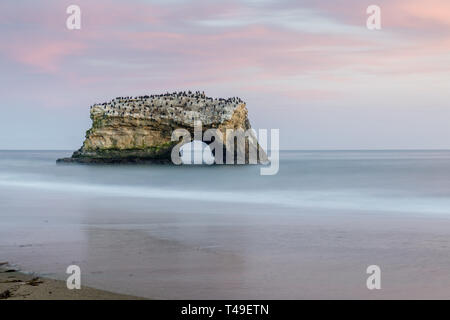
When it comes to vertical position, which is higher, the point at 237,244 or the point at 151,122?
the point at 151,122

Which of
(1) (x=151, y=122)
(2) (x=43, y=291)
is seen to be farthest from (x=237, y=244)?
(1) (x=151, y=122)

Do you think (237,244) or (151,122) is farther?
(151,122)

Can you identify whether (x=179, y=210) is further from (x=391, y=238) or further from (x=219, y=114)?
(x=219, y=114)

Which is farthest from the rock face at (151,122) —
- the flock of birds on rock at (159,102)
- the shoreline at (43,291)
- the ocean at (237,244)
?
the shoreline at (43,291)

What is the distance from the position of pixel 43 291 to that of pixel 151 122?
43759 mm

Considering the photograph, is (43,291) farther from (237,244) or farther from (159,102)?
(159,102)

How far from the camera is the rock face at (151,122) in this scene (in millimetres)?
48594

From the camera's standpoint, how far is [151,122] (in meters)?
49.3

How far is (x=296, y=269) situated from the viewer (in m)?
7.54

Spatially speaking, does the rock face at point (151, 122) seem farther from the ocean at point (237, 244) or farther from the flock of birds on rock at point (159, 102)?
the ocean at point (237, 244)

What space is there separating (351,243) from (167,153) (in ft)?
140

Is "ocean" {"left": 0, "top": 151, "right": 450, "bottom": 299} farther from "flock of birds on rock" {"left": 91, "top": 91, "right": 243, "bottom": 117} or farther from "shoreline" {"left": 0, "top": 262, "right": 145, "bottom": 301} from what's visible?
"flock of birds on rock" {"left": 91, "top": 91, "right": 243, "bottom": 117}

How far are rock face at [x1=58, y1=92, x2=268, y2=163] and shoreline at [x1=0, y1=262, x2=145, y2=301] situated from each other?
1642 inches
